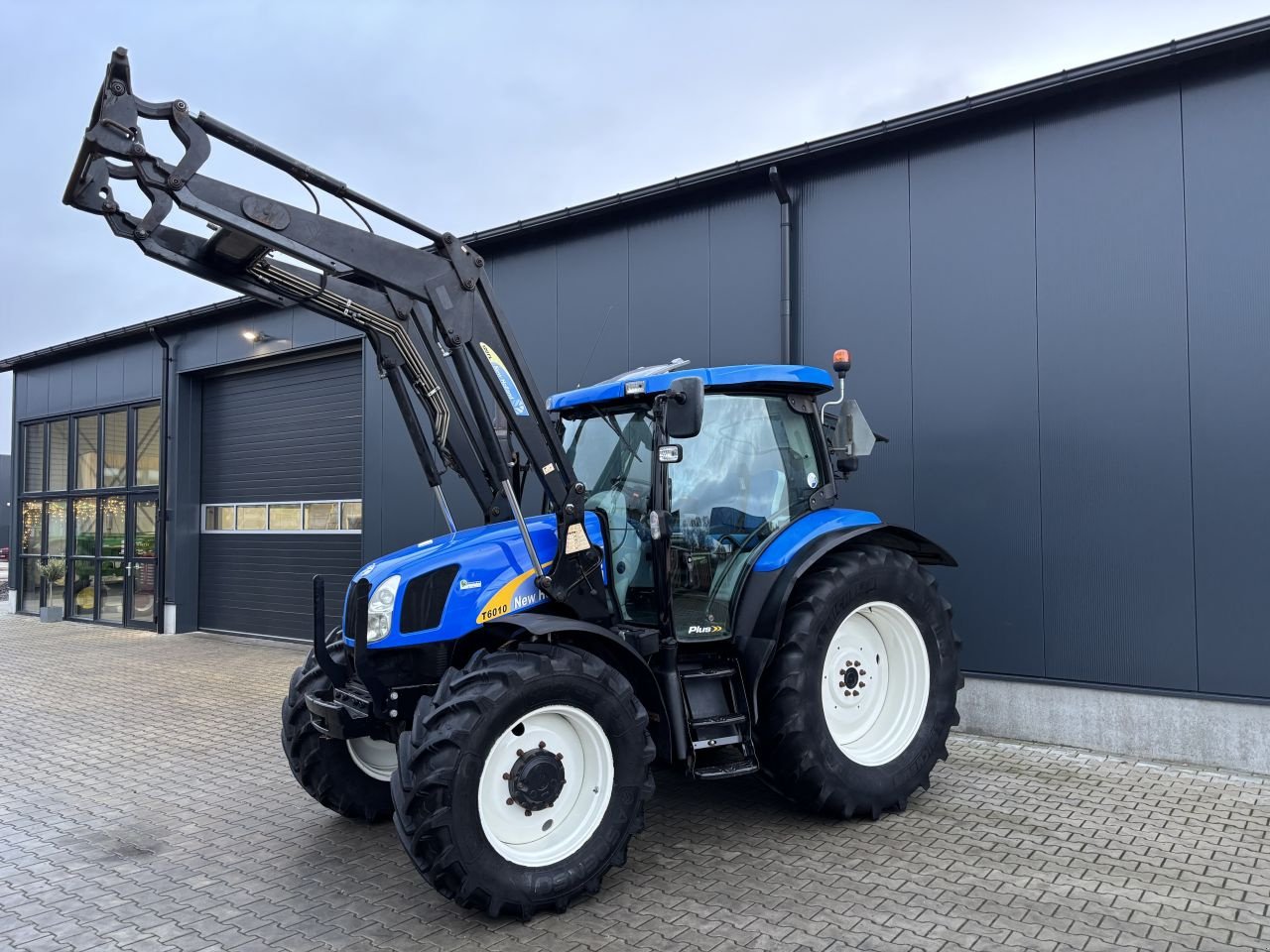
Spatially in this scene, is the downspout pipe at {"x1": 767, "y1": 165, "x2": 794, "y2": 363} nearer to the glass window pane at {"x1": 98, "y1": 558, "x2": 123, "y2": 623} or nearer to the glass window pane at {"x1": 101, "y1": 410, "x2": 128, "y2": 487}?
the glass window pane at {"x1": 101, "y1": 410, "x2": 128, "y2": 487}

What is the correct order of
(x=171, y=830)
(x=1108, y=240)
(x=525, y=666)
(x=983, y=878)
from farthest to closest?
1. (x=1108, y=240)
2. (x=171, y=830)
3. (x=983, y=878)
4. (x=525, y=666)

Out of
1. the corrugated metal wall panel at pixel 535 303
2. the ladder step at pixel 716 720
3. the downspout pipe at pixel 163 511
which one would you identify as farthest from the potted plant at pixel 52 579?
the ladder step at pixel 716 720

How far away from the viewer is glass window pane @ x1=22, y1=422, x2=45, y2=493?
16.7 m

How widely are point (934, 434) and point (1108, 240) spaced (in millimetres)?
1754

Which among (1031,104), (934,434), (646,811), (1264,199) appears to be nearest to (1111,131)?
(1031,104)

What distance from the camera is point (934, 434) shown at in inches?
269

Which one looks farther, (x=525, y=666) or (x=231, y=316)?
(x=231, y=316)

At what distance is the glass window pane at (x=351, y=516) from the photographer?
450 inches

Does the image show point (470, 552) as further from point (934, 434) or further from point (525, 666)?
point (934, 434)

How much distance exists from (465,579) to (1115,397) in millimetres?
4626

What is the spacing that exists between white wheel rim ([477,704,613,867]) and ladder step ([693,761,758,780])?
22.0 inches

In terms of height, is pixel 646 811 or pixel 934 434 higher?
pixel 934 434

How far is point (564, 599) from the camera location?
4312mm

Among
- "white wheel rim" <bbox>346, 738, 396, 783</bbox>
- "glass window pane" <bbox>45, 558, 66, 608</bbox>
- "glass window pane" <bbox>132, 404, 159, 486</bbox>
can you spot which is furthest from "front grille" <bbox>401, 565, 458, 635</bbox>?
"glass window pane" <bbox>45, 558, 66, 608</bbox>
